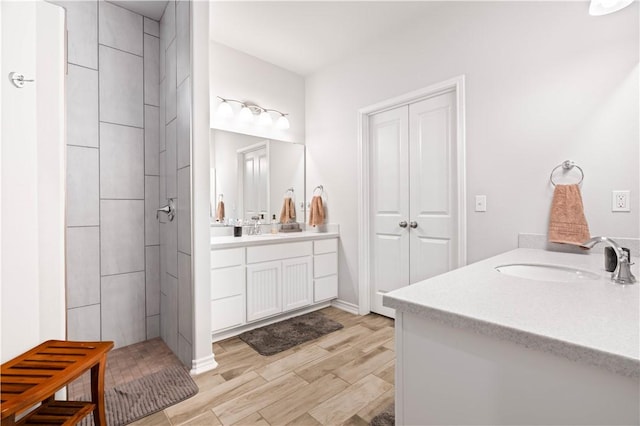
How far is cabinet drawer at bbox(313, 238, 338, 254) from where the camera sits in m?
3.02

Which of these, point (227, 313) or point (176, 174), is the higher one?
point (176, 174)

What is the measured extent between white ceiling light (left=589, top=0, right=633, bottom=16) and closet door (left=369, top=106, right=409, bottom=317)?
1374 mm

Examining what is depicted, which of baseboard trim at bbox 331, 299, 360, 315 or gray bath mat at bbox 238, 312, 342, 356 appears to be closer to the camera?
gray bath mat at bbox 238, 312, 342, 356

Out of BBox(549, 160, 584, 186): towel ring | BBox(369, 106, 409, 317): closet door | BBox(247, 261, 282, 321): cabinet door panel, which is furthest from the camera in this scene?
BBox(369, 106, 409, 317): closet door

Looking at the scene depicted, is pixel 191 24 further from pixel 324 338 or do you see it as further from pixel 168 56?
pixel 324 338

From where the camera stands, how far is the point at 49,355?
115 centimetres

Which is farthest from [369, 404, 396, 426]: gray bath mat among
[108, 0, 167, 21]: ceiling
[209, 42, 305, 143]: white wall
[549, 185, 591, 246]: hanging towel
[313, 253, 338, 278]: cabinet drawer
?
[108, 0, 167, 21]: ceiling

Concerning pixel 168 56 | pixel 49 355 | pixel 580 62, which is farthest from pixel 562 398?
pixel 168 56

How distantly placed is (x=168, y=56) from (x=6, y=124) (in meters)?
1.54

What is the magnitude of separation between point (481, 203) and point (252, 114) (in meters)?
2.27

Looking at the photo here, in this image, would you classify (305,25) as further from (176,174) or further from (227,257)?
(227,257)

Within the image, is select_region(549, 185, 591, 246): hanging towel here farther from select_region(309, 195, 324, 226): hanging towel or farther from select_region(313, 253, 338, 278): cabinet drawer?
select_region(309, 195, 324, 226): hanging towel

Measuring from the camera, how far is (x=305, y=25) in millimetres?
2568

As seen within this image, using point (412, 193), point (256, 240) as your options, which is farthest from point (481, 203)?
point (256, 240)
